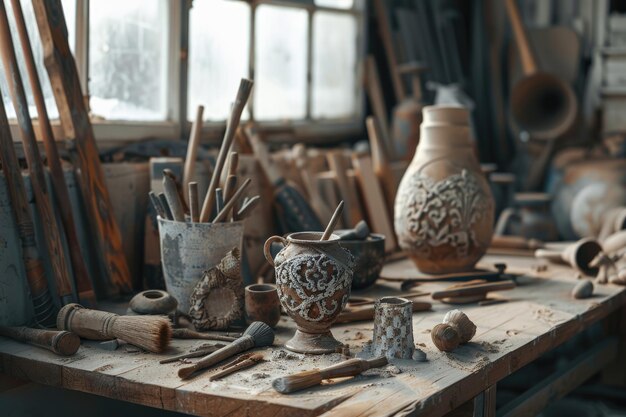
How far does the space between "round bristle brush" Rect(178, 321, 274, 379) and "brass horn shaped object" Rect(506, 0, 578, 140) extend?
14.5 ft

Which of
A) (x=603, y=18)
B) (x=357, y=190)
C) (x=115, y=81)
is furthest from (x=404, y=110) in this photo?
(x=115, y=81)

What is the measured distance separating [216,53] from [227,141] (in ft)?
4.44

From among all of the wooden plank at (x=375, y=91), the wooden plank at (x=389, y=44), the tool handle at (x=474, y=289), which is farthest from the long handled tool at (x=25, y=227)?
the wooden plank at (x=389, y=44)

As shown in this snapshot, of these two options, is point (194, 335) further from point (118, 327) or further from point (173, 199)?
point (173, 199)

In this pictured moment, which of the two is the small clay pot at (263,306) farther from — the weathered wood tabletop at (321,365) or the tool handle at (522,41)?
the tool handle at (522,41)

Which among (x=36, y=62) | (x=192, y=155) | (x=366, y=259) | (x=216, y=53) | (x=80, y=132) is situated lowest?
(x=366, y=259)

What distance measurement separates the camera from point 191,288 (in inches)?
118

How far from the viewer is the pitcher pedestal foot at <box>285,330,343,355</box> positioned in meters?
2.66

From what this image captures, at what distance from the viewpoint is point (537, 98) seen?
683 centimetres

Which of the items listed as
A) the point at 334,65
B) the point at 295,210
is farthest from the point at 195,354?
the point at 334,65

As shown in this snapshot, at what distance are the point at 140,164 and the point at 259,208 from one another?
0.67m

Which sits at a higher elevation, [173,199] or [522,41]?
[522,41]

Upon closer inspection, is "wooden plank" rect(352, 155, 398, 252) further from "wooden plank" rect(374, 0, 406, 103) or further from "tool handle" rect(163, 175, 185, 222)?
"tool handle" rect(163, 175, 185, 222)

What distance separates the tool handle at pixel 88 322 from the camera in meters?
2.69
